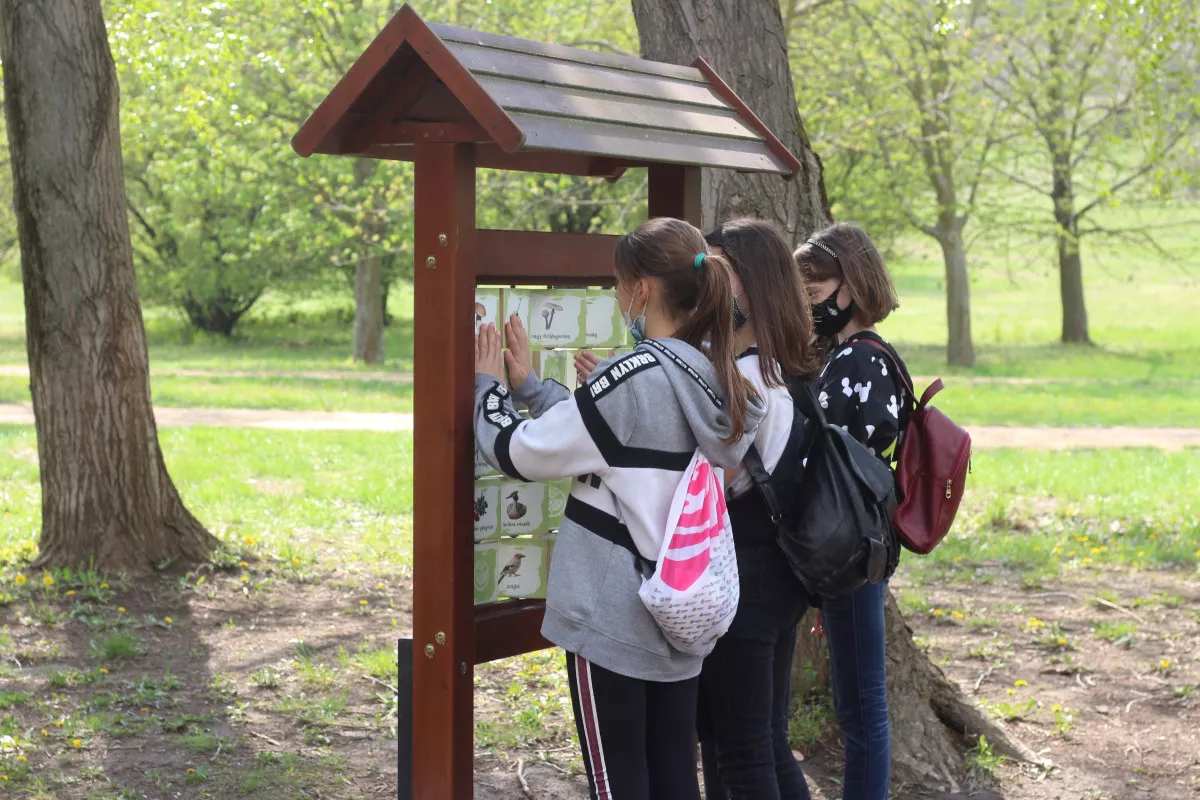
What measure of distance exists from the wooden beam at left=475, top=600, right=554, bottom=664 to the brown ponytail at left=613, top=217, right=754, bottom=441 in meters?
0.81

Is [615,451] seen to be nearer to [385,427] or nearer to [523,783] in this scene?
[523,783]

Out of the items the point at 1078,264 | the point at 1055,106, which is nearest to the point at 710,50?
the point at 1055,106

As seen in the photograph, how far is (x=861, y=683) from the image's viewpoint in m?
3.24

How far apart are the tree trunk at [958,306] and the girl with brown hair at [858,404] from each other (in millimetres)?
21328

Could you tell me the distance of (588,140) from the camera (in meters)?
2.72

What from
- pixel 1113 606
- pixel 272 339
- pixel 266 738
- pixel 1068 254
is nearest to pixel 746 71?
pixel 266 738

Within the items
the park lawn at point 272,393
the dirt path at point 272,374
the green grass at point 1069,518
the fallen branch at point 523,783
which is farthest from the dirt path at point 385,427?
the fallen branch at point 523,783

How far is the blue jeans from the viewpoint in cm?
319

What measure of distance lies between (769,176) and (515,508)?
190 centimetres

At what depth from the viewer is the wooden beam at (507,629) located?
3002 millimetres

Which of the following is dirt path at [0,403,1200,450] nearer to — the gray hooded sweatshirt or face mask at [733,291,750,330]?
face mask at [733,291,750,330]

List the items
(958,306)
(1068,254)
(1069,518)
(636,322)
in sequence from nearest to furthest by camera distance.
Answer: (636,322) < (1069,518) < (958,306) < (1068,254)

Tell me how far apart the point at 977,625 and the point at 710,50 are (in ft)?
9.97

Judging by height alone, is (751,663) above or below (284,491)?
above
